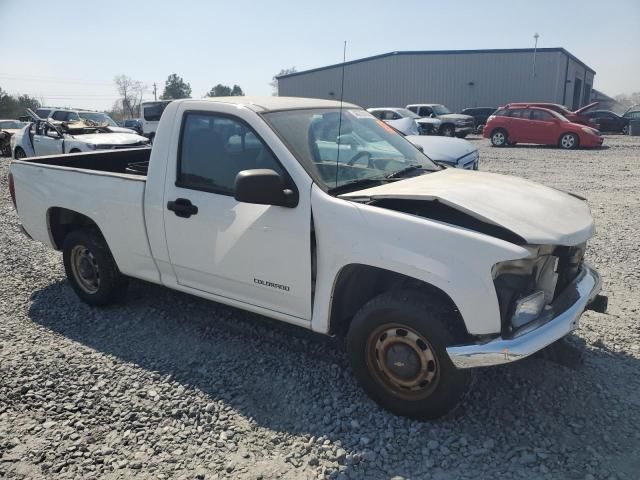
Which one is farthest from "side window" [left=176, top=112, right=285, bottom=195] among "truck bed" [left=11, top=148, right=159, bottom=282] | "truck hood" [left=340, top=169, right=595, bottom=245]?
"truck hood" [left=340, top=169, right=595, bottom=245]

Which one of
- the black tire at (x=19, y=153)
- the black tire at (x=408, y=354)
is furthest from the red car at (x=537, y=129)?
the black tire at (x=408, y=354)

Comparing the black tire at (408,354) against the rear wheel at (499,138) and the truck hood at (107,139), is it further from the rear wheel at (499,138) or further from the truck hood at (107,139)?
the rear wheel at (499,138)

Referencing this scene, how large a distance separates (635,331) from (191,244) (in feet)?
11.8

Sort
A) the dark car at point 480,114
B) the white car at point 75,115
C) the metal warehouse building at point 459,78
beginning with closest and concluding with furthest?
the white car at point 75,115
the dark car at point 480,114
the metal warehouse building at point 459,78

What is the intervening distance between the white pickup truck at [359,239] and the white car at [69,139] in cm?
806

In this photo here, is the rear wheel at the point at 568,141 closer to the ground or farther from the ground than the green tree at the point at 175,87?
closer to the ground

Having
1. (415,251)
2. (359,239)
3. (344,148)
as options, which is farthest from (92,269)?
(415,251)

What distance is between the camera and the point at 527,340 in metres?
2.70

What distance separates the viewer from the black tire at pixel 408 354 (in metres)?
2.86

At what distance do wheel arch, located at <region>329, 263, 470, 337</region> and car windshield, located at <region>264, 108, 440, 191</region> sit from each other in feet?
1.86

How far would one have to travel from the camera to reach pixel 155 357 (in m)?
3.96

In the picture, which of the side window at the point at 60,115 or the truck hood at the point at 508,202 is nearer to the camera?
the truck hood at the point at 508,202

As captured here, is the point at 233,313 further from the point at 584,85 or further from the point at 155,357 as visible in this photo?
the point at 584,85

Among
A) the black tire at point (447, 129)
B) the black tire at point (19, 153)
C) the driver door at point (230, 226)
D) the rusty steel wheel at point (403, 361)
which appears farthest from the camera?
the black tire at point (447, 129)
